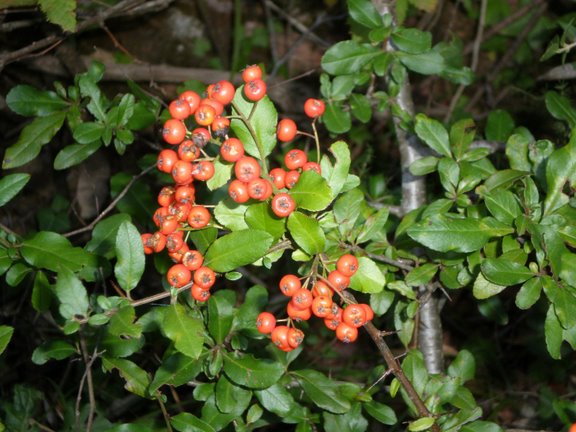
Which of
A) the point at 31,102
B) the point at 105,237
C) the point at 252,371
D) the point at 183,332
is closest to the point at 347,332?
the point at 252,371

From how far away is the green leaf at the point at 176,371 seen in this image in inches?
68.9

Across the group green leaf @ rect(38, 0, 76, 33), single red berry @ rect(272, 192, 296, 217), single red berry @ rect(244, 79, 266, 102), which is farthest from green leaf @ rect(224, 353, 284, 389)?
green leaf @ rect(38, 0, 76, 33)

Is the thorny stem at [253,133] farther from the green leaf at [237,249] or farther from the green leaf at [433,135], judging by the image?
the green leaf at [433,135]

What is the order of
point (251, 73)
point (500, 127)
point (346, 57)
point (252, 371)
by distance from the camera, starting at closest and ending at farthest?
point (251, 73)
point (252, 371)
point (346, 57)
point (500, 127)

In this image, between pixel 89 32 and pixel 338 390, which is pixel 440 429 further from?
pixel 89 32

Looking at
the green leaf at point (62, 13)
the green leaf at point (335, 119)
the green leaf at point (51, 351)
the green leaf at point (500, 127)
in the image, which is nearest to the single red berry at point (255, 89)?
the green leaf at point (335, 119)

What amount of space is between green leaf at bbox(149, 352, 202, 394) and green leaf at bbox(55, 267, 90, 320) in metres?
0.29

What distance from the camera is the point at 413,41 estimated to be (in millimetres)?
2256

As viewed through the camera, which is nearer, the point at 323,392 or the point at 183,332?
the point at 183,332

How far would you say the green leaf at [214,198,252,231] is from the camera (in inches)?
64.7

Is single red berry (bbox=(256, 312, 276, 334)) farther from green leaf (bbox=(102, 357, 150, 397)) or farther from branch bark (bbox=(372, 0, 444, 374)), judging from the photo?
branch bark (bbox=(372, 0, 444, 374))

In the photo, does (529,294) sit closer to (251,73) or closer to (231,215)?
(231,215)

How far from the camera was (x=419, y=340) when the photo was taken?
94.7 inches

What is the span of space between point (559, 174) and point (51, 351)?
173 cm
